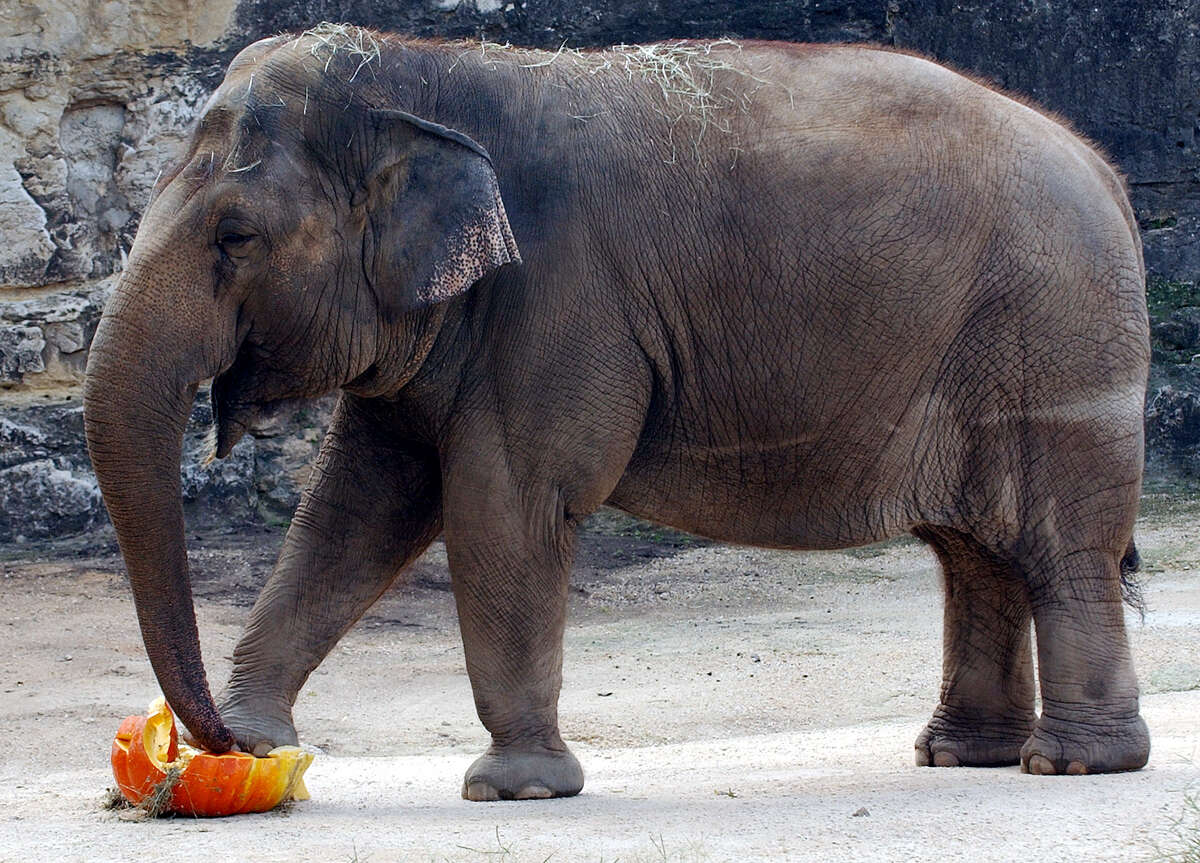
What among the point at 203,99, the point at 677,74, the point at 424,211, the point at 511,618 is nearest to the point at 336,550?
the point at 511,618

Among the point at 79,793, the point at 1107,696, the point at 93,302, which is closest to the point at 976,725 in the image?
the point at 1107,696

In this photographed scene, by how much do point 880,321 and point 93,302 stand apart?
5931mm

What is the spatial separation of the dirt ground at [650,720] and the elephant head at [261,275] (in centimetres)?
76

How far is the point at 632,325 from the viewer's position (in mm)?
4605

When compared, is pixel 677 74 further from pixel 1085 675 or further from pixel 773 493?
pixel 1085 675

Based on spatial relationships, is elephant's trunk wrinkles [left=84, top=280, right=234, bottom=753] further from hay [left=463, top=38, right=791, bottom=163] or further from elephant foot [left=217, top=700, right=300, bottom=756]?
hay [left=463, top=38, right=791, bottom=163]

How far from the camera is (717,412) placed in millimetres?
4758

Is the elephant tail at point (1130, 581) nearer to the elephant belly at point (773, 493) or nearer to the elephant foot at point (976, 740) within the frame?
the elephant foot at point (976, 740)

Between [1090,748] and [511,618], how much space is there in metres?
1.67

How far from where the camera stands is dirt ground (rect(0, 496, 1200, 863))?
381 cm

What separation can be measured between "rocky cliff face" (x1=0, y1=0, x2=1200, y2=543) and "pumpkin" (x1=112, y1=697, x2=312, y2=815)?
5.18m

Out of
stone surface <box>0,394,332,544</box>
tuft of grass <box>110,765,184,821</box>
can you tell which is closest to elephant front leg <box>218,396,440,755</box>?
tuft of grass <box>110,765,184,821</box>

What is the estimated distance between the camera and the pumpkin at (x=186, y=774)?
4164mm

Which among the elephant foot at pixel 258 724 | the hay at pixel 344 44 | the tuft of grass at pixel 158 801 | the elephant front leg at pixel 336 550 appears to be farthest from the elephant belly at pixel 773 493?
the tuft of grass at pixel 158 801
